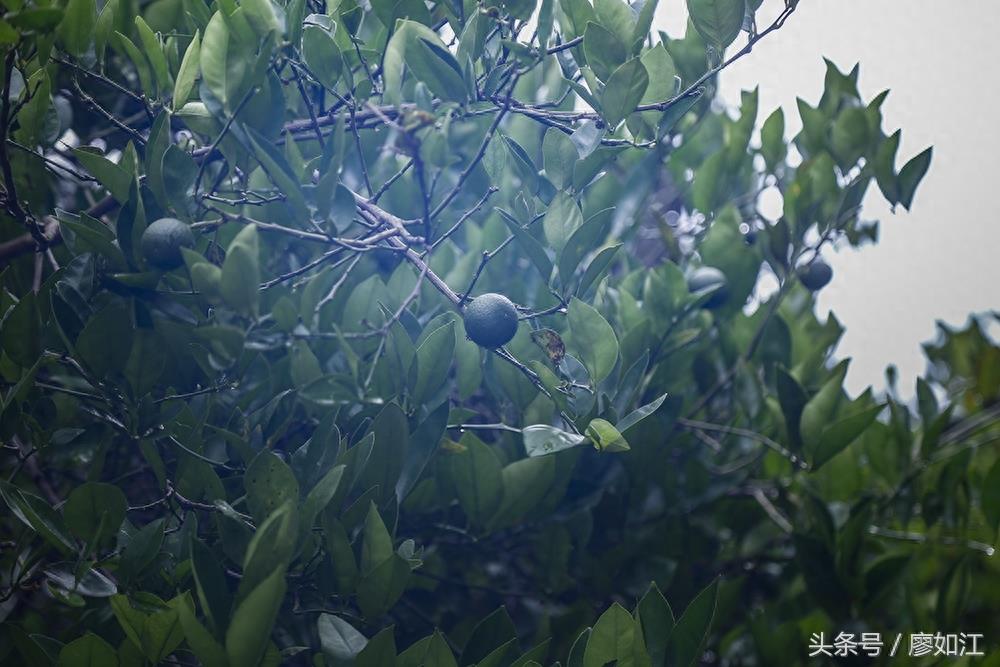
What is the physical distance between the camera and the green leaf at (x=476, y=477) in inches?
43.2

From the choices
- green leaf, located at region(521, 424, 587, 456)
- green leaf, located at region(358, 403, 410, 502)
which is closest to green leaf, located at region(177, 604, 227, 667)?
green leaf, located at region(358, 403, 410, 502)

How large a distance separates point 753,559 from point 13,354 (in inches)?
51.4

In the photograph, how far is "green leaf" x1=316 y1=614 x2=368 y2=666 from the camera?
812 millimetres

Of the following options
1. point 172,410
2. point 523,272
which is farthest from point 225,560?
point 523,272

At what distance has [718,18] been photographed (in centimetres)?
97

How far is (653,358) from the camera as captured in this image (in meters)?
1.39

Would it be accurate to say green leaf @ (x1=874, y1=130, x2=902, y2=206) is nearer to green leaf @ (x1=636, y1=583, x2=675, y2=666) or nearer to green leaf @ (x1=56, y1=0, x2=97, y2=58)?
green leaf @ (x1=636, y1=583, x2=675, y2=666)

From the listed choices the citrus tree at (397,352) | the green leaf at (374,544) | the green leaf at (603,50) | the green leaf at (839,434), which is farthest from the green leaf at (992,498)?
the green leaf at (374,544)

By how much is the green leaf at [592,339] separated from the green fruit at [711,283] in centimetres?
56

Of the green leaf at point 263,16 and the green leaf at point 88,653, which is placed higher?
the green leaf at point 263,16

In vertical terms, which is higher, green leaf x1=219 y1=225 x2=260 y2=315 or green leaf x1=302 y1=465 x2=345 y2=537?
green leaf x1=219 y1=225 x2=260 y2=315

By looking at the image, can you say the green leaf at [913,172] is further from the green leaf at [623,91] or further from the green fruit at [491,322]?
the green fruit at [491,322]

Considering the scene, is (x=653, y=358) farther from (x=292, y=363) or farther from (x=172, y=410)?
(x=172, y=410)

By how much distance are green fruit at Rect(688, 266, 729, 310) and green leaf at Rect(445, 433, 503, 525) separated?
21.4 inches
